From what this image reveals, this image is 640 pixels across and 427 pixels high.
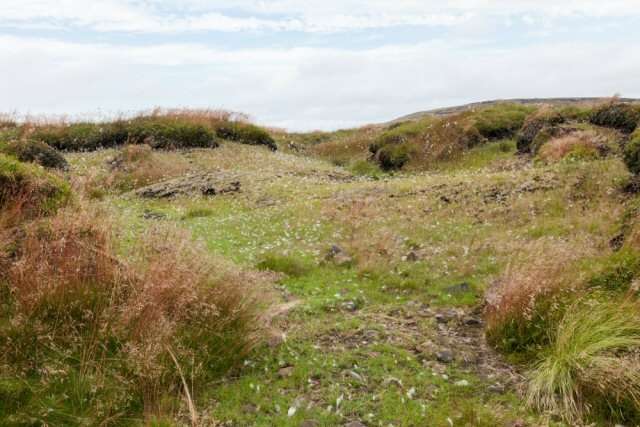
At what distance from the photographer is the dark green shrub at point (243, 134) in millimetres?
41219

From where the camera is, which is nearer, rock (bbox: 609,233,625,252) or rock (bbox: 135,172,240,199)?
rock (bbox: 609,233,625,252)

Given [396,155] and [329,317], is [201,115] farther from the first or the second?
[329,317]

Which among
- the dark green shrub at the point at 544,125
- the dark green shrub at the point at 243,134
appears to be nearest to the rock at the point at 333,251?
the dark green shrub at the point at 544,125

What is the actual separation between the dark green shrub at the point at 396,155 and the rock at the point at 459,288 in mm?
21258

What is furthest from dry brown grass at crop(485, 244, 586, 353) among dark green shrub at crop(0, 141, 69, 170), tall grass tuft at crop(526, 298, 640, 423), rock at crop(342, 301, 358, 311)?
dark green shrub at crop(0, 141, 69, 170)

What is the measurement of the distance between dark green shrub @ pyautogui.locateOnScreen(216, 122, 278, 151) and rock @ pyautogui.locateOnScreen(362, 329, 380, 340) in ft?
108

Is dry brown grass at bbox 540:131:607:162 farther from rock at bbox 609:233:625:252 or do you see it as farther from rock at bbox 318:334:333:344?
rock at bbox 318:334:333:344

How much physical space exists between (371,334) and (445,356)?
131cm

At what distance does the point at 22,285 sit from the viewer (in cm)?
776

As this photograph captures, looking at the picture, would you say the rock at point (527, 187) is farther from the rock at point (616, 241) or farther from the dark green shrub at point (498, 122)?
the dark green shrub at point (498, 122)

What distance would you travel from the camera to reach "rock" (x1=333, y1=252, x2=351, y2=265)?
1380 centimetres

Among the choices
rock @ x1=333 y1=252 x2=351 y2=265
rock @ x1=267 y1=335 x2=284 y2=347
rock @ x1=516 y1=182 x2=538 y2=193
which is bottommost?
rock @ x1=267 y1=335 x2=284 y2=347

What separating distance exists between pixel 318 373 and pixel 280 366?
2.00ft

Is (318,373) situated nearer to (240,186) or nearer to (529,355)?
(529,355)
